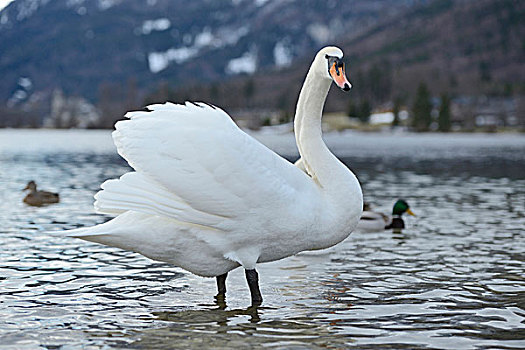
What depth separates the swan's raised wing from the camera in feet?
22.0

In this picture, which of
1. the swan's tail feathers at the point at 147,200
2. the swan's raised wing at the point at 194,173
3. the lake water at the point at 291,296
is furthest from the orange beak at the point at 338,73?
the lake water at the point at 291,296

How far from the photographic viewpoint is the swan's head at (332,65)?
7.12 meters

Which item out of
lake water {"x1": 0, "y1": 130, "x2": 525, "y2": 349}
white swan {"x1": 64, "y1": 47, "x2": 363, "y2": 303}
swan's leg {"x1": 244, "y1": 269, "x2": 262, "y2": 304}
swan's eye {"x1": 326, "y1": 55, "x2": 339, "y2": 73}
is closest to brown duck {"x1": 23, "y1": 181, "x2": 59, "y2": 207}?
lake water {"x1": 0, "y1": 130, "x2": 525, "y2": 349}

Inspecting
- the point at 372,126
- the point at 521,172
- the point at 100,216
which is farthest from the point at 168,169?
the point at 372,126

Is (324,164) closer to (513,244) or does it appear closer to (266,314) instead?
(266,314)

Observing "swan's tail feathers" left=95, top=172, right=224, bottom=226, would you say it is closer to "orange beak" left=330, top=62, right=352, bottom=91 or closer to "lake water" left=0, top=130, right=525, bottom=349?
"lake water" left=0, top=130, right=525, bottom=349

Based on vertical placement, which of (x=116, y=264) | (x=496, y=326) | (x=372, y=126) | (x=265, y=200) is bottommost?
(x=496, y=326)

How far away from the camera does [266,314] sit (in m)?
7.75

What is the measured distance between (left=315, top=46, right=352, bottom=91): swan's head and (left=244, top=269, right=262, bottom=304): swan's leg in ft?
6.98

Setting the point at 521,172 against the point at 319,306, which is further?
the point at 521,172

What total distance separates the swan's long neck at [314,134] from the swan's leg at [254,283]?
46.3 inches

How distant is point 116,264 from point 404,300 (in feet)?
14.1

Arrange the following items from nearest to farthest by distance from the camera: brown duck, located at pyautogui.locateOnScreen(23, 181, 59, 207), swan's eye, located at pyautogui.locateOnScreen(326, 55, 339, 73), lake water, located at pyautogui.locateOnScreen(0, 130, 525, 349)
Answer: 1. lake water, located at pyautogui.locateOnScreen(0, 130, 525, 349)
2. swan's eye, located at pyautogui.locateOnScreen(326, 55, 339, 73)
3. brown duck, located at pyautogui.locateOnScreen(23, 181, 59, 207)

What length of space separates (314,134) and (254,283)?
→ 172 cm
